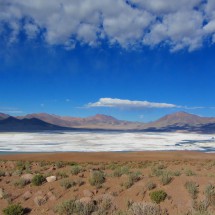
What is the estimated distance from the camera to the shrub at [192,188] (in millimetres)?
12570

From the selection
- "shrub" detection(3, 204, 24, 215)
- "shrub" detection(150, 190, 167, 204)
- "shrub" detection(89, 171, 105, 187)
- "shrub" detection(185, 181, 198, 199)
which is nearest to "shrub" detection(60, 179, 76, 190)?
"shrub" detection(89, 171, 105, 187)

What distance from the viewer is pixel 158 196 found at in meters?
12.3

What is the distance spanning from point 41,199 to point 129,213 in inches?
175

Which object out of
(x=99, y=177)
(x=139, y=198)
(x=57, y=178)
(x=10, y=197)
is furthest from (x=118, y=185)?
(x=10, y=197)

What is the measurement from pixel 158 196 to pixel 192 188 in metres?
1.39

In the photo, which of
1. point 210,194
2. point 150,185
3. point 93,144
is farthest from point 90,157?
point 210,194

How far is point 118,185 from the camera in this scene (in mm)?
14617

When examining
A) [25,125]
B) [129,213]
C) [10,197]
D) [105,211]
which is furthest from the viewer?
[25,125]

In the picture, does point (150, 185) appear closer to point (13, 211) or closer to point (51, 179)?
point (51, 179)

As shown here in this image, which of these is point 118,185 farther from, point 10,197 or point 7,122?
point 7,122

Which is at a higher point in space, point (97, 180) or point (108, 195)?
point (97, 180)

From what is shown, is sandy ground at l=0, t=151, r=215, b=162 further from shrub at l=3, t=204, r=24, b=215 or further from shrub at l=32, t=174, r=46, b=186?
shrub at l=3, t=204, r=24, b=215

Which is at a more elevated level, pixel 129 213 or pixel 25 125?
pixel 25 125

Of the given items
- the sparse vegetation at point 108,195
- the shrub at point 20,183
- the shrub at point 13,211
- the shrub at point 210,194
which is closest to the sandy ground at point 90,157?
the shrub at point 20,183
